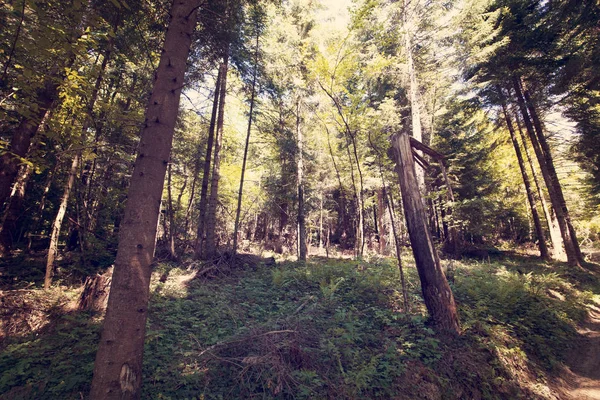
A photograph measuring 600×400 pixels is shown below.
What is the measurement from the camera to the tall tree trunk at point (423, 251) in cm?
520

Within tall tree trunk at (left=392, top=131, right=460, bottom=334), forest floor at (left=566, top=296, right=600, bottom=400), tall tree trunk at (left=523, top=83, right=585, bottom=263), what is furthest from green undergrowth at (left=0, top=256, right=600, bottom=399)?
tall tree trunk at (left=523, top=83, right=585, bottom=263)

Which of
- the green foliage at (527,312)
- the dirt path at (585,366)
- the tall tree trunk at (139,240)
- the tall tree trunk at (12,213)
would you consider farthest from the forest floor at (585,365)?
the tall tree trunk at (12,213)

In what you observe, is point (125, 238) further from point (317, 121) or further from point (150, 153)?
point (317, 121)

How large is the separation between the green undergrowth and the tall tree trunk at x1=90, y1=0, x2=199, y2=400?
2.82ft

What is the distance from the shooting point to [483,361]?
4539mm

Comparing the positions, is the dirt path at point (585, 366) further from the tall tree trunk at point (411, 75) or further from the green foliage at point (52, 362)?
the tall tree trunk at point (411, 75)

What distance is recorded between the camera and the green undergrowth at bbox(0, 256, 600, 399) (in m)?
3.42

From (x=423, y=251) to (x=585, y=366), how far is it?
366 cm

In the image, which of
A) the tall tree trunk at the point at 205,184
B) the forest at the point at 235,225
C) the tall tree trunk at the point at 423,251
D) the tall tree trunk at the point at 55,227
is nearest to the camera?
the forest at the point at 235,225

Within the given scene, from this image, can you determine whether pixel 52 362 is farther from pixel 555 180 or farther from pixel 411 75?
pixel 555 180

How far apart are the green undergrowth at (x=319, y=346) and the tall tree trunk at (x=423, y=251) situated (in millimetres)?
369

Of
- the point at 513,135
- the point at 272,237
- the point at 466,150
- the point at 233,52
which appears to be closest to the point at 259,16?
the point at 233,52

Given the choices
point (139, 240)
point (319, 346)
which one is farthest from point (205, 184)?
point (139, 240)

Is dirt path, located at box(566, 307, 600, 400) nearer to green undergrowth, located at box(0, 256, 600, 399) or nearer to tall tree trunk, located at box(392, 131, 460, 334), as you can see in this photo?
green undergrowth, located at box(0, 256, 600, 399)
